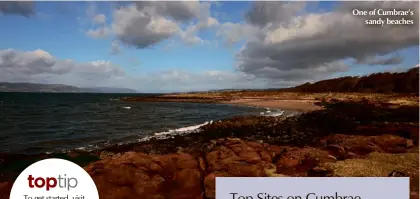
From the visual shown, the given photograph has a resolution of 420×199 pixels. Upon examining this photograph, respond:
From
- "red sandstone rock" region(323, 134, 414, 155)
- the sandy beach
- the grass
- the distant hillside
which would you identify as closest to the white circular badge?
the grass

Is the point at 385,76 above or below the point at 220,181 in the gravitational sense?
above

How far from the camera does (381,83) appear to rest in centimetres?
11019

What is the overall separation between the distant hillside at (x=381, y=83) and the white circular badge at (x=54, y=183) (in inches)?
3806

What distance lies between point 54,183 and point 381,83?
404 feet

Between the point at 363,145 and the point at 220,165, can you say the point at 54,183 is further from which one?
the point at 363,145

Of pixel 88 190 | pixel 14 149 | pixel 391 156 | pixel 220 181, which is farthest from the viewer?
pixel 14 149

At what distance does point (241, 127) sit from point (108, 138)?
12.8 metres

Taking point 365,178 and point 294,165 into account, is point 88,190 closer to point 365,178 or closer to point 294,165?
point 294,165

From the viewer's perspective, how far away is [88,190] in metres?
9.70

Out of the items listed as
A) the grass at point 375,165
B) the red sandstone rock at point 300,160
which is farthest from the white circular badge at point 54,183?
the grass at point 375,165

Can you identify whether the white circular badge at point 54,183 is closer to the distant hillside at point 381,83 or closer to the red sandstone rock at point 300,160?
the red sandstone rock at point 300,160

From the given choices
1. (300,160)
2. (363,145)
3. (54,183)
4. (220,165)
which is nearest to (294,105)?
(363,145)

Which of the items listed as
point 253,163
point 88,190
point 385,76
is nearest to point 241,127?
point 253,163

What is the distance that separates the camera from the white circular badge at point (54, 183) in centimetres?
948
